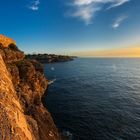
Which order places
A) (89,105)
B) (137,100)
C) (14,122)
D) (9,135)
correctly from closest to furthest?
(9,135) < (14,122) < (89,105) < (137,100)

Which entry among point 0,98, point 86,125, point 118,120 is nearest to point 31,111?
point 86,125

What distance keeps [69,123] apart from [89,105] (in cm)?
1188

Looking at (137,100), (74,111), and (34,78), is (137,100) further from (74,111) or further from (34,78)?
(34,78)

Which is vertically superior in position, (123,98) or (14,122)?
(14,122)

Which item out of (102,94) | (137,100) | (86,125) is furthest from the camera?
(102,94)

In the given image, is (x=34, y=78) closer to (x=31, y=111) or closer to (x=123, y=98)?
(x=31, y=111)

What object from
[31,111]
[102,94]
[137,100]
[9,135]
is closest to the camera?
[9,135]

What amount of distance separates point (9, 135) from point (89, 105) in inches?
1439

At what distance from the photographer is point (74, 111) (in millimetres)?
37750

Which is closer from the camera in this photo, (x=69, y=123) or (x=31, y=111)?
(x=31, y=111)

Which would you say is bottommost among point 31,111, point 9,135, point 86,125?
point 86,125

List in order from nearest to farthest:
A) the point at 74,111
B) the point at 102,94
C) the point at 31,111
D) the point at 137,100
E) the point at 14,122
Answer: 1. the point at 14,122
2. the point at 31,111
3. the point at 74,111
4. the point at 137,100
5. the point at 102,94

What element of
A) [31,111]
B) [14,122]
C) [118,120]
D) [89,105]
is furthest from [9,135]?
[89,105]

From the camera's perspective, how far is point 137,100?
45781 millimetres
